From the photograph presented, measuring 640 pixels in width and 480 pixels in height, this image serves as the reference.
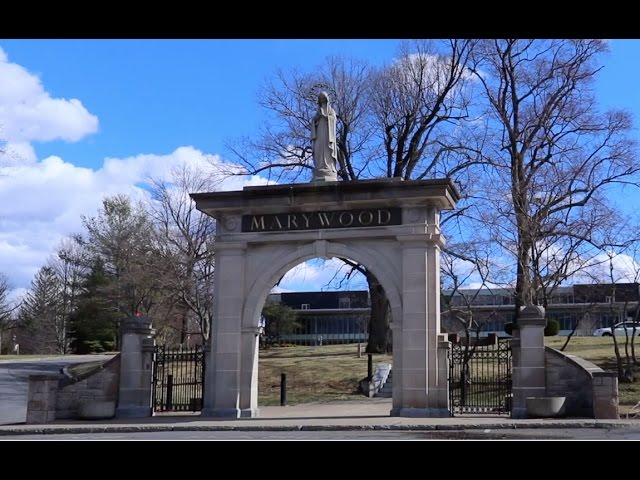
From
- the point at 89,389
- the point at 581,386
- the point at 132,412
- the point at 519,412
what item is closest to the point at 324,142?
the point at 519,412

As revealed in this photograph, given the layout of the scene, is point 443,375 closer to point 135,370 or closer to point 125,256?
point 135,370

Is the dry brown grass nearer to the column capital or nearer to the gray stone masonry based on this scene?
the gray stone masonry

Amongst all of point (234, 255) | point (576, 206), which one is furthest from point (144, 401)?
point (576, 206)

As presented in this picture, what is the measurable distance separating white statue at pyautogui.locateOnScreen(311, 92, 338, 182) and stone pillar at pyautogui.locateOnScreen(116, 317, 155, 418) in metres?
6.19

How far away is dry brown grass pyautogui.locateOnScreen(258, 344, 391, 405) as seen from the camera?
27.0 metres

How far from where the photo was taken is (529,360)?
1809 cm

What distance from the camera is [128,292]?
160ft

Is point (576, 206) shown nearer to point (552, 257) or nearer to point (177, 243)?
point (552, 257)

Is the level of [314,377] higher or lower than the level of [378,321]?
lower

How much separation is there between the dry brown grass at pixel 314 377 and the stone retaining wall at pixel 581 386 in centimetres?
966

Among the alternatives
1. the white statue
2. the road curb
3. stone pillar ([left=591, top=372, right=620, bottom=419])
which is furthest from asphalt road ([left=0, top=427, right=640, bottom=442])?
the white statue

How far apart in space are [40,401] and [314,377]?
12.3 m

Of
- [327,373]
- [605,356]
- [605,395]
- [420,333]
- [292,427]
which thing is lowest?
[292,427]

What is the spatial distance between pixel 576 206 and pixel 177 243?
2027 centimetres
